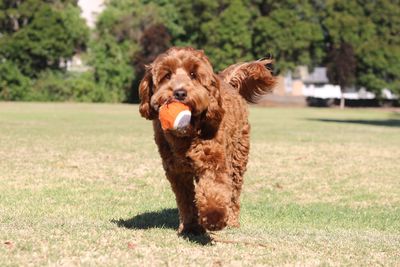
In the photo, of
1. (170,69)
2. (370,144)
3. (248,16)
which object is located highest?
(248,16)

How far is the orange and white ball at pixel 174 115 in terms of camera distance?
18.1 ft

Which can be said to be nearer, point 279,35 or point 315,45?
point 279,35

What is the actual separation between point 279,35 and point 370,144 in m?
47.3

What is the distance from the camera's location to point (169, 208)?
29.2 ft

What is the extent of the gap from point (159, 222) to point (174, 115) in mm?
2349

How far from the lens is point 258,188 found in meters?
11.2

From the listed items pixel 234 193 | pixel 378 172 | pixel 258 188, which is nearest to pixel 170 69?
pixel 234 193

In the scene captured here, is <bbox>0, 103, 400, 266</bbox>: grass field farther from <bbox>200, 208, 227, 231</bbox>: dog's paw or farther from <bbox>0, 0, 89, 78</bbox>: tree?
<bbox>0, 0, 89, 78</bbox>: tree

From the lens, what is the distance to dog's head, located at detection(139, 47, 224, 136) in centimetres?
559

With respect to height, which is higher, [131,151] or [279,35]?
[279,35]

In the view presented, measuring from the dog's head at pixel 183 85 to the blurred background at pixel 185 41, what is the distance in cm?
5650

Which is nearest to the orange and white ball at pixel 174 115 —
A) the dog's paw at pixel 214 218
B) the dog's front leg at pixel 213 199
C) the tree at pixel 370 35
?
the dog's front leg at pixel 213 199

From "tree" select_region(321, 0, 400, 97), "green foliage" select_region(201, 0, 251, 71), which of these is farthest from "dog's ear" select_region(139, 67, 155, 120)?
"tree" select_region(321, 0, 400, 97)

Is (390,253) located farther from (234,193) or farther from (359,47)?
(359,47)
